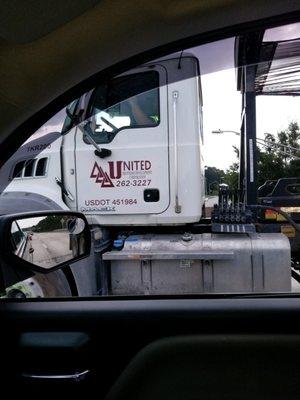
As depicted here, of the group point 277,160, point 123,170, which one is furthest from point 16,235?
point 277,160

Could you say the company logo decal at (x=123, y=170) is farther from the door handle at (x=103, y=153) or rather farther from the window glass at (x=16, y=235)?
the window glass at (x=16, y=235)

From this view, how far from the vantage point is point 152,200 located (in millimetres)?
4023

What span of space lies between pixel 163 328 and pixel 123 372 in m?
0.19

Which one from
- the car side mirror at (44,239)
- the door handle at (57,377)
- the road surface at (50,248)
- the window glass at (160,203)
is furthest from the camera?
the window glass at (160,203)

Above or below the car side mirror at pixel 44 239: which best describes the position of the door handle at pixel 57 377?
below

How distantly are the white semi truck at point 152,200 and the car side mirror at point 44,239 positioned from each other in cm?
191

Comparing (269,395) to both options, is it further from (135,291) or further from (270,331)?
(135,291)

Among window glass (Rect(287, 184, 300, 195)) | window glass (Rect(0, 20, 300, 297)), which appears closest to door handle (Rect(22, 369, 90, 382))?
window glass (Rect(0, 20, 300, 297))

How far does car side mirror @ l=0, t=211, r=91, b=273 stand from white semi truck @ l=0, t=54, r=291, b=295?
1.91 metres

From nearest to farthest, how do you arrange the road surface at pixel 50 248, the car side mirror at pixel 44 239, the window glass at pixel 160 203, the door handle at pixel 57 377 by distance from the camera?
1. the car side mirror at pixel 44 239
2. the door handle at pixel 57 377
3. the road surface at pixel 50 248
4. the window glass at pixel 160 203

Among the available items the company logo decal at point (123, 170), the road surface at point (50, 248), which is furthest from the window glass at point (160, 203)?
the road surface at point (50, 248)

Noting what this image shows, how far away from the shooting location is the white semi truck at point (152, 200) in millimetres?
3873

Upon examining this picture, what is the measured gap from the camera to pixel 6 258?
4.37 feet

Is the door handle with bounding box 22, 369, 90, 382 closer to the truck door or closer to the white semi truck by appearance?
the white semi truck
